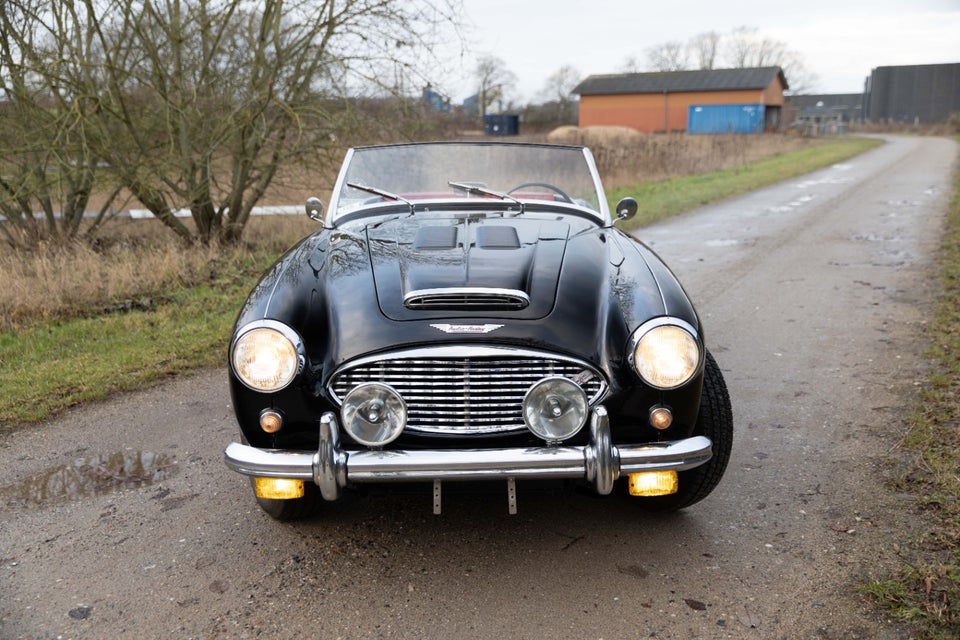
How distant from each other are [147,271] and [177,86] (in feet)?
7.99

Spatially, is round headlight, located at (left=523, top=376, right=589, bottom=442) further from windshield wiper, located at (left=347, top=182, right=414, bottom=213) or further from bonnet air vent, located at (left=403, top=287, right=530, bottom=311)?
windshield wiper, located at (left=347, top=182, right=414, bottom=213)

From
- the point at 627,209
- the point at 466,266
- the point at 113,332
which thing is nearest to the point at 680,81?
the point at 113,332

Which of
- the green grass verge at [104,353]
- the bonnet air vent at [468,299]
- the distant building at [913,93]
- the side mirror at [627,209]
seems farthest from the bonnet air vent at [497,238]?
the distant building at [913,93]

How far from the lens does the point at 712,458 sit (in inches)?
116

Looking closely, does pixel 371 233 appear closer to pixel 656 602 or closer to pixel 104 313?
pixel 656 602

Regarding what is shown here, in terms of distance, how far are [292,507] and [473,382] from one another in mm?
910

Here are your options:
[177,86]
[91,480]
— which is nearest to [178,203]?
[177,86]

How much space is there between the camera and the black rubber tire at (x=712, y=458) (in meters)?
2.95

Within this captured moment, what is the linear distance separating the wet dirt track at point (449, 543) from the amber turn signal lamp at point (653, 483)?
0.94ft

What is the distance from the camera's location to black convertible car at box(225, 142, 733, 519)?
2.54 metres

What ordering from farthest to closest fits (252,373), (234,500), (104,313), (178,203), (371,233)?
(178,203) < (104,313) < (371,233) < (234,500) < (252,373)

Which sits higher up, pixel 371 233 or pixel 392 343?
pixel 371 233

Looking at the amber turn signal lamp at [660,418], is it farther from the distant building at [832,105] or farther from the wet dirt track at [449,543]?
the distant building at [832,105]

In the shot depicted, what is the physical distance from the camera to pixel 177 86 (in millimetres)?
8945
